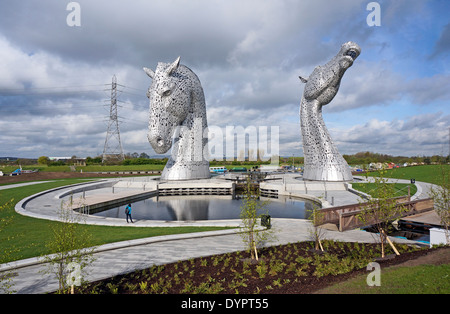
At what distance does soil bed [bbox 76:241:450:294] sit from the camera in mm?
5586

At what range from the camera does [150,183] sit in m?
24.2

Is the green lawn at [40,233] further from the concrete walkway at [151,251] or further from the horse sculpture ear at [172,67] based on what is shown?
the horse sculpture ear at [172,67]

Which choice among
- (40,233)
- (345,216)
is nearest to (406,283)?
(345,216)

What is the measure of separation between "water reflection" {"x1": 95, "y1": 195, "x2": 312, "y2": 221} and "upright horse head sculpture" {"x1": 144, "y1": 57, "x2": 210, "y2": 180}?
12.5 ft

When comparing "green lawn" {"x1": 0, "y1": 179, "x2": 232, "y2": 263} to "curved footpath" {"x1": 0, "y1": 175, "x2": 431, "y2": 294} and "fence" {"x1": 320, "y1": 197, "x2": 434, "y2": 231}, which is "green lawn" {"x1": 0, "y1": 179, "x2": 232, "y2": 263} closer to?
"curved footpath" {"x1": 0, "y1": 175, "x2": 431, "y2": 294}

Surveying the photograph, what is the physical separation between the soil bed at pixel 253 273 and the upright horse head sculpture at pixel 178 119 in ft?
47.6

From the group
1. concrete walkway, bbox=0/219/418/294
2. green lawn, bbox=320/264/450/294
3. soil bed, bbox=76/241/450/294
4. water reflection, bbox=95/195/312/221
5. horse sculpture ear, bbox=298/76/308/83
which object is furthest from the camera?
horse sculpture ear, bbox=298/76/308/83

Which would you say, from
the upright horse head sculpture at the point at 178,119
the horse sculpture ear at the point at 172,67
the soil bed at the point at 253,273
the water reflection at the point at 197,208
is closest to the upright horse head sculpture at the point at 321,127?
the water reflection at the point at 197,208

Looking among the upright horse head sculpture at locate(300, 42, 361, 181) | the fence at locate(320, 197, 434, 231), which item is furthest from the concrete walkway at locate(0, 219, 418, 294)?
the upright horse head sculpture at locate(300, 42, 361, 181)

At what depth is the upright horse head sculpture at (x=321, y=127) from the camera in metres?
23.2
